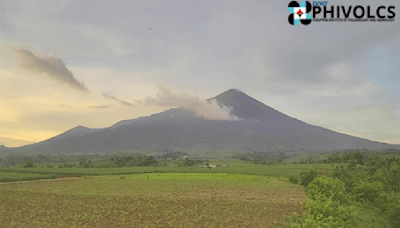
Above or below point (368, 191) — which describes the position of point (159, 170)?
below

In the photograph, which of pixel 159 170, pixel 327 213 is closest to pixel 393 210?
pixel 327 213

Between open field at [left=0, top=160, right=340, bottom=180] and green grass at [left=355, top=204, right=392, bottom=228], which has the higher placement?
green grass at [left=355, top=204, right=392, bottom=228]

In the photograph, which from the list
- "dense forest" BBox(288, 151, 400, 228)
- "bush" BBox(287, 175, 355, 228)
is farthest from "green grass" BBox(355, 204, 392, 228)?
"bush" BBox(287, 175, 355, 228)

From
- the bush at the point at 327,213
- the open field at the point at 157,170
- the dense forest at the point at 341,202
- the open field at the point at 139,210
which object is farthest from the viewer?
the open field at the point at 157,170

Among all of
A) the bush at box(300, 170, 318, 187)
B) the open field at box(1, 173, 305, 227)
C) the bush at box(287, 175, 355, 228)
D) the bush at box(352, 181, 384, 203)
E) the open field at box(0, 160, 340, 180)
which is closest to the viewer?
the bush at box(287, 175, 355, 228)

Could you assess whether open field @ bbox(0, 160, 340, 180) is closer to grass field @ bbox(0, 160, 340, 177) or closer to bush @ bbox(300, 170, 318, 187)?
grass field @ bbox(0, 160, 340, 177)

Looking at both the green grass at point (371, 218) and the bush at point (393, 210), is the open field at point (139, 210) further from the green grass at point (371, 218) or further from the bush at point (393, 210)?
the bush at point (393, 210)

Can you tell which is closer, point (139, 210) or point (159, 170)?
point (139, 210)

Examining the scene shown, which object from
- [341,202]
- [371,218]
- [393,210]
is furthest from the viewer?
[371,218]

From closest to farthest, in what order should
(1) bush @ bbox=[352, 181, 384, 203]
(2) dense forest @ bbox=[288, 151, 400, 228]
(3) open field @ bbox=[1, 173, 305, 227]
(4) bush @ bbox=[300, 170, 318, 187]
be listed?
(2) dense forest @ bbox=[288, 151, 400, 228]
(3) open field @ bbox=[1, 173, 305, 227]
(1) bush @ bbox=[352, 181, 384, 203]
(4) bush @ bbox=[300, 170, 318, 187]

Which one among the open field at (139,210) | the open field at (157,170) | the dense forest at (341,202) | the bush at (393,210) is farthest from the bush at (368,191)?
the open field at (157,170)

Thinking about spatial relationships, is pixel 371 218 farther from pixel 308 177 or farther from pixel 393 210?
pixel 308 177

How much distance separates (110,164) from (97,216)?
92526 mm

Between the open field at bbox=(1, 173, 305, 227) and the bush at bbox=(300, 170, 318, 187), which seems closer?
the open field at bbox=(1, 173, 305, 227)
